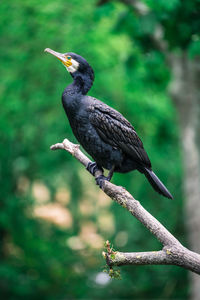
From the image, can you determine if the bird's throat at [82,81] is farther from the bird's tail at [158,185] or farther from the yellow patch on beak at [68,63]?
the bird's tail at [158,185]

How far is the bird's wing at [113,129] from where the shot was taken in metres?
4.01

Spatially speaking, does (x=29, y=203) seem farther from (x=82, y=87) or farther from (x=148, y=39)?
(x=82, y=87)

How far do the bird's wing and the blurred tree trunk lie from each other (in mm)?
4690

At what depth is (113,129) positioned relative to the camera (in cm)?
407

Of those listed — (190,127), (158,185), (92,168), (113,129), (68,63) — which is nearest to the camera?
(158,185)

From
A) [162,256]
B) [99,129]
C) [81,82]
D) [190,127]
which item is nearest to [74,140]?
[190,127]

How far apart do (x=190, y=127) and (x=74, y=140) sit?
296 centimetres

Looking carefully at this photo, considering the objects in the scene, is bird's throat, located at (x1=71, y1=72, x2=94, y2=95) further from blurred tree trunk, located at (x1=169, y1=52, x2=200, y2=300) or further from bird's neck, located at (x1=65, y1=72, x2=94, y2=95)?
blurred tree trunk, located at (x1=169, y1=52, x2=200, y2=300)

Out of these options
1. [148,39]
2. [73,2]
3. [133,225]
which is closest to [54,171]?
[133,225]

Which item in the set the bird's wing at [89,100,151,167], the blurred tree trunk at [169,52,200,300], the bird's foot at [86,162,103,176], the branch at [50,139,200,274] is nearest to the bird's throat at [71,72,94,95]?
the bird's wing at [89,100,151,167]

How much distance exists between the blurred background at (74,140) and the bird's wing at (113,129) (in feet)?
11.8

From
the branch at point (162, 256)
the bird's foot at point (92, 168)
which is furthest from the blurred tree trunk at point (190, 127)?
the branch at point (162, 256)

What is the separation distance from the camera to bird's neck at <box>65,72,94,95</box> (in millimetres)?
3934

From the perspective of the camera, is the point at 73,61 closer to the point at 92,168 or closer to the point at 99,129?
the point at 99,129
